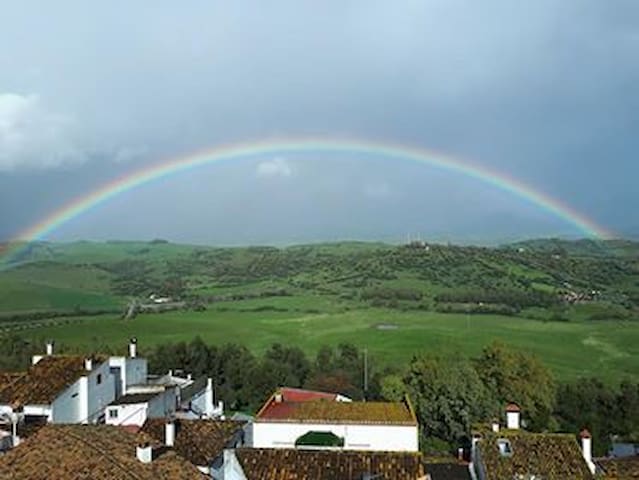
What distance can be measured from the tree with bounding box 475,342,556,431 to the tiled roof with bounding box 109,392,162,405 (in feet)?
64.7

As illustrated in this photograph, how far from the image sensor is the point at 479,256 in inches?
5743

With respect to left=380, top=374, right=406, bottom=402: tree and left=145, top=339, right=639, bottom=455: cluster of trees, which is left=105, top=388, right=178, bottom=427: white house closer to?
left=145, top=339, right=639, bottom=455: cluster of trees

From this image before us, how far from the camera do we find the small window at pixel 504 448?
26.3 meters

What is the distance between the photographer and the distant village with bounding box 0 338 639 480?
760 inches

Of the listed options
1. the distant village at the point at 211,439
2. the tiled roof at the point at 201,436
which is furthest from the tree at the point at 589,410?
the tiled roof at the point at 201,436

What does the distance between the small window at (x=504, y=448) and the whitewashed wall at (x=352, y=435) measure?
25.4ft

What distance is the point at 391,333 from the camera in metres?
96.5

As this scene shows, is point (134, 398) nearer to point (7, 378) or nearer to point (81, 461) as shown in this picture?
point (7, 378)

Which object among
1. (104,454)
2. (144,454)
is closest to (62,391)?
(144,454)

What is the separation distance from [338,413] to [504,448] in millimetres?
10392

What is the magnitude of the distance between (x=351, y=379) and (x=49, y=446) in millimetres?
45104

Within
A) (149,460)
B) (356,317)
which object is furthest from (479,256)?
(149,460)

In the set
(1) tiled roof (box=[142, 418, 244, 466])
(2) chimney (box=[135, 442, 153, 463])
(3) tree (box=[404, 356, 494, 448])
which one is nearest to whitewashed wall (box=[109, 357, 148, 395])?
(1) tiled roof (box=[142, 418, 244, 466])

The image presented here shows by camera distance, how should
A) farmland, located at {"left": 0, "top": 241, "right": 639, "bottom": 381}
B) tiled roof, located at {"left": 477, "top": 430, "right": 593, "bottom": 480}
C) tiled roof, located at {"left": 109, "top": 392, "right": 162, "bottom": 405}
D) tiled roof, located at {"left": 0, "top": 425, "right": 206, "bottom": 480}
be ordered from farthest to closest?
farmland, located at {"left": 0, "top": 241, "right": 639, "bottom": 381}, tiled roof, located at {"left": 109, "top": 392, "right": 162, "bottom": 405}, tiled roof, located at {"left": 477, "top": 430, "right": 593, "bottom": 480}, tiled roof, located at {"left": 0, "top": 425, "right": 206, "bottom": 480}
